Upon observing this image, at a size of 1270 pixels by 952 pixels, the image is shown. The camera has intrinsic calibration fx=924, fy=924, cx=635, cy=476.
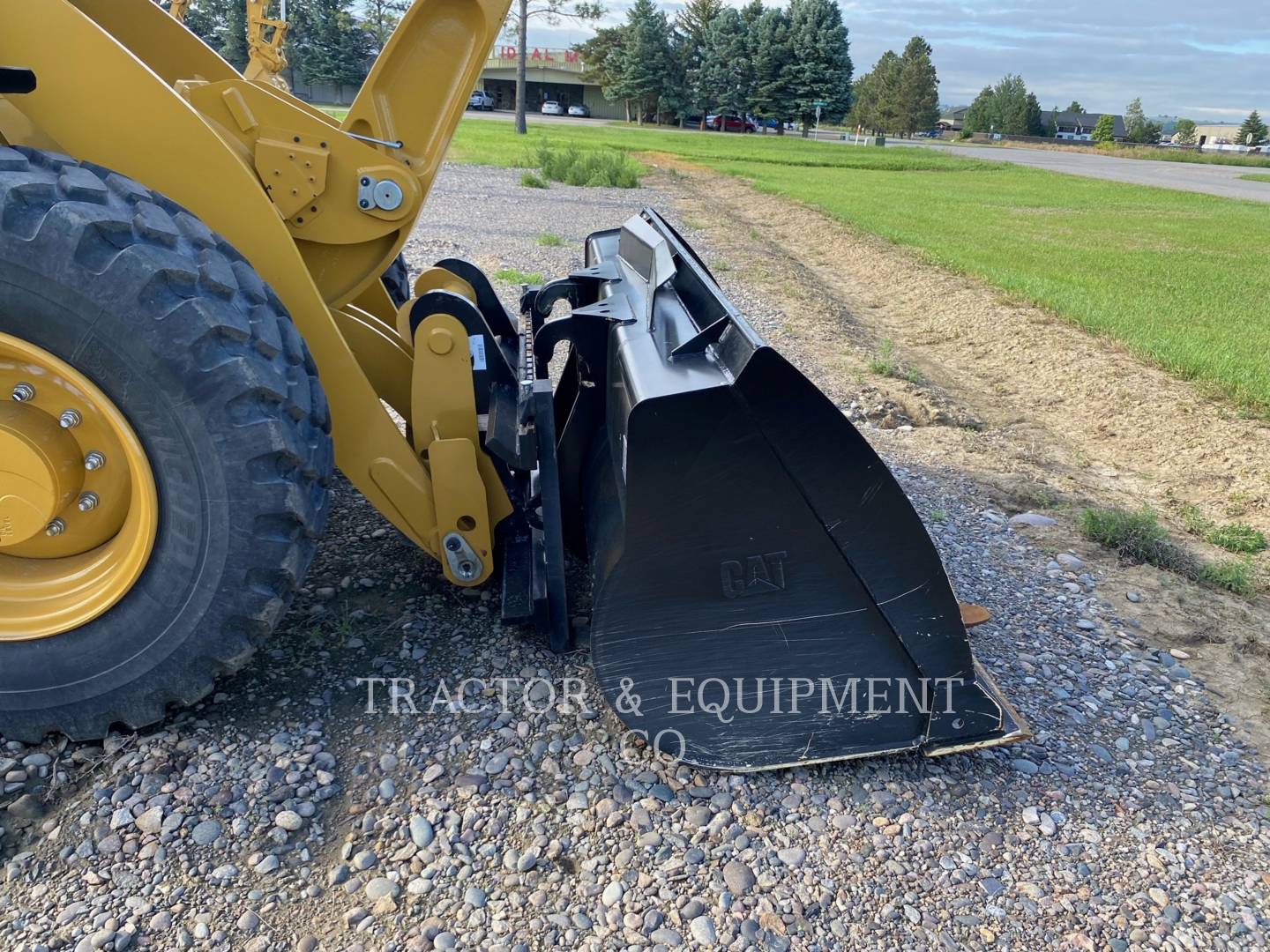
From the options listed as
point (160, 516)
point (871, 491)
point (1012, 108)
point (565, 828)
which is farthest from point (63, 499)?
point (1012, 108)

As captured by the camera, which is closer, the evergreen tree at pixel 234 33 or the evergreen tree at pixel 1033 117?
the evergreen tree at pixel 234 33

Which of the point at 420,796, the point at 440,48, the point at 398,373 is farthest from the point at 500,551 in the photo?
the point at 440,48

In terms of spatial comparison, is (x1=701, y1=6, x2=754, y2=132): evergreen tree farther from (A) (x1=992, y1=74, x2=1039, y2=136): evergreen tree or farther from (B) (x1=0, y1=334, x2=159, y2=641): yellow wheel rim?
(B) (x1=0, y1=334, x2=159, y2=641): yellow wheel rim

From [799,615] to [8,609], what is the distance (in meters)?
2.09

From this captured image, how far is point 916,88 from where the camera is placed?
70.9m

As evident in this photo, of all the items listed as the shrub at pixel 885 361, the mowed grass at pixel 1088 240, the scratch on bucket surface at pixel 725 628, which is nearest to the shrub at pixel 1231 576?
the scratch on bucket surface at pixel 725 628

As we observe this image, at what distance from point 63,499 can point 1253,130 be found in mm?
100145

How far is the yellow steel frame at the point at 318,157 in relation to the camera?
7.69ft

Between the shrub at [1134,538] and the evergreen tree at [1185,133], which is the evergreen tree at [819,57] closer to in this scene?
the evergreen tree at [1185,133]

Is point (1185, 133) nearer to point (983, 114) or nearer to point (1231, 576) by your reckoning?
point (983, 114)

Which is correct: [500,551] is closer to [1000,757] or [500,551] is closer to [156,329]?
[156,329]

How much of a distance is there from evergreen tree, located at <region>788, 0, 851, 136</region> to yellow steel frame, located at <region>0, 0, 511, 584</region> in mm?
64546

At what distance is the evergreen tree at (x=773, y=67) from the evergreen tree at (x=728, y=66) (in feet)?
2.98

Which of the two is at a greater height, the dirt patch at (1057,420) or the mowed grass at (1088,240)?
the mowed grass at (1088,240)
